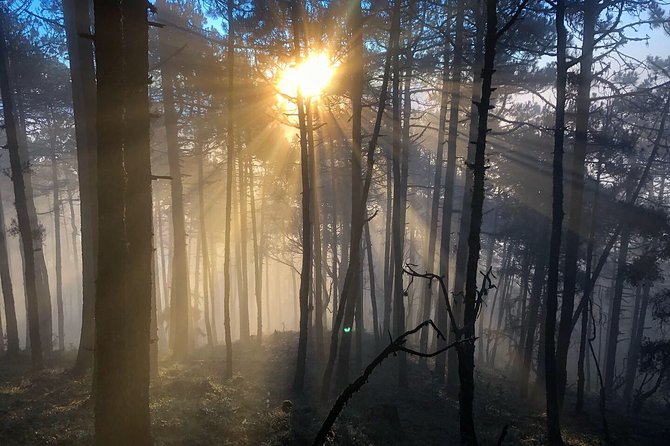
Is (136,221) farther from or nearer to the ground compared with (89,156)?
nearer to the ground

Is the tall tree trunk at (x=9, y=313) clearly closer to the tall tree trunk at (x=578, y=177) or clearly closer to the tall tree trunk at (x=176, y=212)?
the tall tree trunk at (x=176, y=212)

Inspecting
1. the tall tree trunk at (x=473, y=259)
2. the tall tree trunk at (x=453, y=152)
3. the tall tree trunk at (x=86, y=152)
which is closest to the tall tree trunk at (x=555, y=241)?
the tall tree trunk at (x=453, y=152)

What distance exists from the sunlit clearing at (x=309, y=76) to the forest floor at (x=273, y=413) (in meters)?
8.05

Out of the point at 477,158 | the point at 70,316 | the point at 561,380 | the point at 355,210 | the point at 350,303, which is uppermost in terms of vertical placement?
the point at 477,158

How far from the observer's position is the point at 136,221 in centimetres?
758

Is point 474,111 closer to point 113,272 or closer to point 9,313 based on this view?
point 113,272

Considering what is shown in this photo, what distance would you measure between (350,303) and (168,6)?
54.4 ft

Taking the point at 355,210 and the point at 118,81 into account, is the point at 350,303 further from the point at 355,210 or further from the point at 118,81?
the point at 118,81

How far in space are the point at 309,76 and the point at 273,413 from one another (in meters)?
9.13

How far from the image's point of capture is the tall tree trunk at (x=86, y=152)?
10312 mm

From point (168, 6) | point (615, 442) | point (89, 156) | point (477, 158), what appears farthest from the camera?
point (168, 6)

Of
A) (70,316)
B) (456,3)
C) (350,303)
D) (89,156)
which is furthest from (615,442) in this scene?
(70,316)

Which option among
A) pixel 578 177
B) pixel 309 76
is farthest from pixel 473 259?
pixel 309 76

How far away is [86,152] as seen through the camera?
11.0 m
